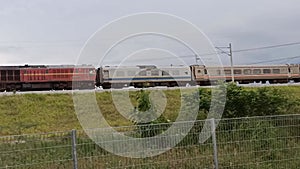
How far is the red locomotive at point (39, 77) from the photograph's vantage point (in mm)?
26656

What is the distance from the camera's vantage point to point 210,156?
20.6 ft

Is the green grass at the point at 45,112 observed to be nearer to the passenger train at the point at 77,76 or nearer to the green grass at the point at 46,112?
the green grass at the point at 46,112

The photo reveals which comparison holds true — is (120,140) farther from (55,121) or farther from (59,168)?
(55,121)

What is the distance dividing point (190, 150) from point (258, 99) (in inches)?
186

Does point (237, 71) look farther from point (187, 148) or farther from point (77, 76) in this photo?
point (187, 148)

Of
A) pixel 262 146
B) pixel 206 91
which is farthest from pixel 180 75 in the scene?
pixel 262 146

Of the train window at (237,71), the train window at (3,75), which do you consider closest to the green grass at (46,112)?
the train window at (3,75)

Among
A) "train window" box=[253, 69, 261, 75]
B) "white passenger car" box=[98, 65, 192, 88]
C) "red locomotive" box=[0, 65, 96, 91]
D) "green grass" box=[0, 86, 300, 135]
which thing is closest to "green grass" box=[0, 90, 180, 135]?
"green grass" box=[0, 86, 300, 135]

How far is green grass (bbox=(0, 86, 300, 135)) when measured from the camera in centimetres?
1596

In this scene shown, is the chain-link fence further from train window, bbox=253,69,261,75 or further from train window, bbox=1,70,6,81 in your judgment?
train window, bbox=253,69,261,75

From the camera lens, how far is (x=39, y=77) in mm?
27312

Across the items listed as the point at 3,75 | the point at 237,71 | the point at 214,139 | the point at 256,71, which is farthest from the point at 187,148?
the point at 256,71

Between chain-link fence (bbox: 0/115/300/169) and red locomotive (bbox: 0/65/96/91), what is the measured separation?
65.5 ft

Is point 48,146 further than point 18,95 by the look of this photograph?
No
